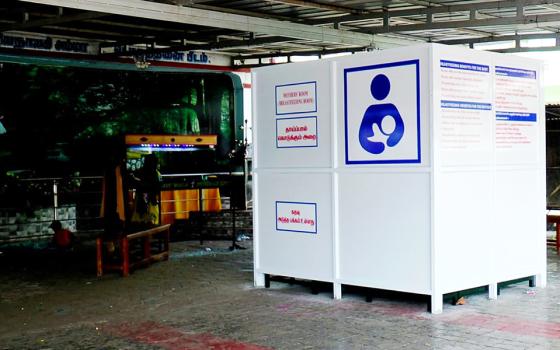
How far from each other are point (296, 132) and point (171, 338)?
126 inches

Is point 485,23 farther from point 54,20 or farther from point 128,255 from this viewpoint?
point 54,20

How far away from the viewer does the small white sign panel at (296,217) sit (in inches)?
356

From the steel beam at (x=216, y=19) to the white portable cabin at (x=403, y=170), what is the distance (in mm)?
3152

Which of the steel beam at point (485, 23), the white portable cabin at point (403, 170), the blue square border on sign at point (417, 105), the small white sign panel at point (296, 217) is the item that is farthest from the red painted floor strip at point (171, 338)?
the steel beam at point (485, 23)

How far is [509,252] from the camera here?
28.9ft

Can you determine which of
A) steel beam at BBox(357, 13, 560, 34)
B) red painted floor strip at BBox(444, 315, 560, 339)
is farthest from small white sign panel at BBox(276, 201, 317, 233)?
steel beam at BBox(357, 13, 560, 34)

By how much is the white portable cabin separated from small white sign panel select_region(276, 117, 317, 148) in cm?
2

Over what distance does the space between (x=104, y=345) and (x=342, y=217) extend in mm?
3177

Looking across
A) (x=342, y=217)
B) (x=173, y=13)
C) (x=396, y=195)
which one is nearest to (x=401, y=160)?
(x=396, y=195)

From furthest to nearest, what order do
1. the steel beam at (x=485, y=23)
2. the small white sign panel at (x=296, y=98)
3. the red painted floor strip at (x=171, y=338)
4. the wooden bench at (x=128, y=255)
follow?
1. the steel beam at (x=485, y=23)
2. the wooden bench at (x=128, y=255)
3. the small white sign panel at (x=296, y=98)
4. the red painted floor strip at (x=171, y=338)

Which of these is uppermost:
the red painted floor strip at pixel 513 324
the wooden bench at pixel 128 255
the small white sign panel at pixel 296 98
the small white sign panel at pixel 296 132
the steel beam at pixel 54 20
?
the steel beam at pixel 54 20

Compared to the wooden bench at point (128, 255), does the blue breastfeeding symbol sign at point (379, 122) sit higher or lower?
higher

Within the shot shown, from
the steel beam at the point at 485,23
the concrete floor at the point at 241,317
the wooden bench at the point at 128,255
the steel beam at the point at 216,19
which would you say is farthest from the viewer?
the steel beam at the point at 485,23

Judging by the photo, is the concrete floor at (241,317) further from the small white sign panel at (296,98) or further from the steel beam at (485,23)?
the steel beam at (485,23)
